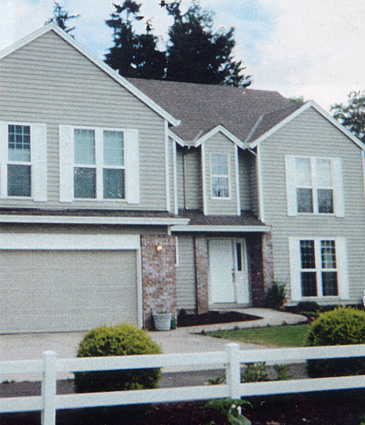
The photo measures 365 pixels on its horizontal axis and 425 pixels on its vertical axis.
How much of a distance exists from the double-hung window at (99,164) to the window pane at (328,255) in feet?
24.9

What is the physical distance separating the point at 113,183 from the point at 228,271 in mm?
5384

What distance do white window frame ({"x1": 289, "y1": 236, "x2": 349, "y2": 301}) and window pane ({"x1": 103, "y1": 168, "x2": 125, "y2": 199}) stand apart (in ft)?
20.9

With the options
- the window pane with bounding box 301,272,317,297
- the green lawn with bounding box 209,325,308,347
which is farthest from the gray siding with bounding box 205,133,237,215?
the green lawn with bounding box 209,325,308,347

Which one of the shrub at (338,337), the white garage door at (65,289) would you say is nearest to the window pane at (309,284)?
the white garage door at (65,289)

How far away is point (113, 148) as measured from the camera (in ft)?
53.1

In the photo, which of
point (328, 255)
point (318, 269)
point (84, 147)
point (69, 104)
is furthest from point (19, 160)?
point (328, 255)

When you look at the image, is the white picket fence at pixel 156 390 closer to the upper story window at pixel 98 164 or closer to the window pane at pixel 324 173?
the upper story window at pixel 98 164

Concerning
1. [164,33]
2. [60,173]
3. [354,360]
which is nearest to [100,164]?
[60,173]

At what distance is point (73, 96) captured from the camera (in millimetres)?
15828

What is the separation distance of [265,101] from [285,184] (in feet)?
16.4

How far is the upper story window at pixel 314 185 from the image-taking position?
66.0 ft

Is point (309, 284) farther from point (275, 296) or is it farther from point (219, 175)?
point (219, 175)

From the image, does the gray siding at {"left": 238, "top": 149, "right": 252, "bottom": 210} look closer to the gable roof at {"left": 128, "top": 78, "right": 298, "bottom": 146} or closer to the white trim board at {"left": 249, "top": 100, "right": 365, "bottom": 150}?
the gable roof at {"left": 128, "top": 78, "right": 298, "bottom": 146}

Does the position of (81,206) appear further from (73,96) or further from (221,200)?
(221,200)
